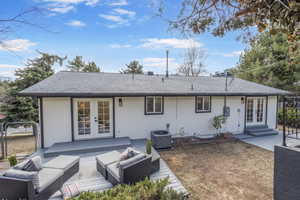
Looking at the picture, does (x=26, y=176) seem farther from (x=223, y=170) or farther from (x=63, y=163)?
(x=223, y=170)

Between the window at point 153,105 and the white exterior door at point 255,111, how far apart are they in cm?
539

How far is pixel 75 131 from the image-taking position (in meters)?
6.98

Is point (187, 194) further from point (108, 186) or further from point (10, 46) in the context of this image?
point (10, 46)

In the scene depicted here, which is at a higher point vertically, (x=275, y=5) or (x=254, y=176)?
(x=275, y=5)

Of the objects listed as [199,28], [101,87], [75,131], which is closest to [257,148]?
[199,28]

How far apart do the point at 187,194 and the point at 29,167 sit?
11.9 feet

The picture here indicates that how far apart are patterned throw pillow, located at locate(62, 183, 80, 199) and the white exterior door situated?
9.50 meters

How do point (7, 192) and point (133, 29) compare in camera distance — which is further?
point (133, 29)

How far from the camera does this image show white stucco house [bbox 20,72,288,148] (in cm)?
662

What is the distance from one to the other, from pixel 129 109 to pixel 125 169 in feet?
13.6

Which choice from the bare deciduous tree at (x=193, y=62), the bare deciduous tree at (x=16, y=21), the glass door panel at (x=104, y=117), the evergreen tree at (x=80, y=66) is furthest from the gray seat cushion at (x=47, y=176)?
the evergreen tree at (x=80, y=66)

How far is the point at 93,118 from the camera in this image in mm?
7160

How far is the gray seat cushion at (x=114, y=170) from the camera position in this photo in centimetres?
375

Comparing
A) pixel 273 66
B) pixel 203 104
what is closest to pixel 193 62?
pixel 273 66
